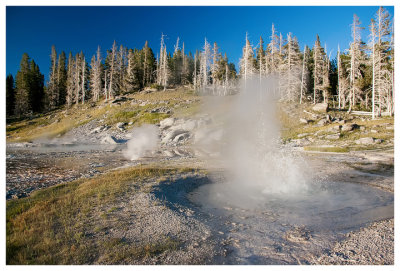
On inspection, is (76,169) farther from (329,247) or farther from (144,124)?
(144,124)

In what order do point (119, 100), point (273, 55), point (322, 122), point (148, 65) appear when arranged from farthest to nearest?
point (148, 65) → point (119, 100) → point (273, 55) → point (322, 122)

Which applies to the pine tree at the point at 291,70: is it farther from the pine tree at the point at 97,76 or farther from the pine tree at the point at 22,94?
the pine tree at the point at 22,94

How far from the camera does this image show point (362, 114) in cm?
3947

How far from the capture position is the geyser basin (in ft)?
19.3

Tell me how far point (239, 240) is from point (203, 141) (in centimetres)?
2816

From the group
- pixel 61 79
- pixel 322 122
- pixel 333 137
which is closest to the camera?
pixel 333 137

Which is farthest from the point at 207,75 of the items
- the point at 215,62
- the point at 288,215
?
the point at 288,215

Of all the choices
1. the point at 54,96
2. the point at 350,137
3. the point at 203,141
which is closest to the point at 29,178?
the point at 203,141

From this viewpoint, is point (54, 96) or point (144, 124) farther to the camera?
point (54, 96)

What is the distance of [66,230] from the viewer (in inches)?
254

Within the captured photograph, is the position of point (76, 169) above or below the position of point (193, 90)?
below

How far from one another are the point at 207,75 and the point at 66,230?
237 feet

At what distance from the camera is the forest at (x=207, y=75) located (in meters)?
46.8

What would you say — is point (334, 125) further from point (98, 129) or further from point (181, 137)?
point (98, 129)
